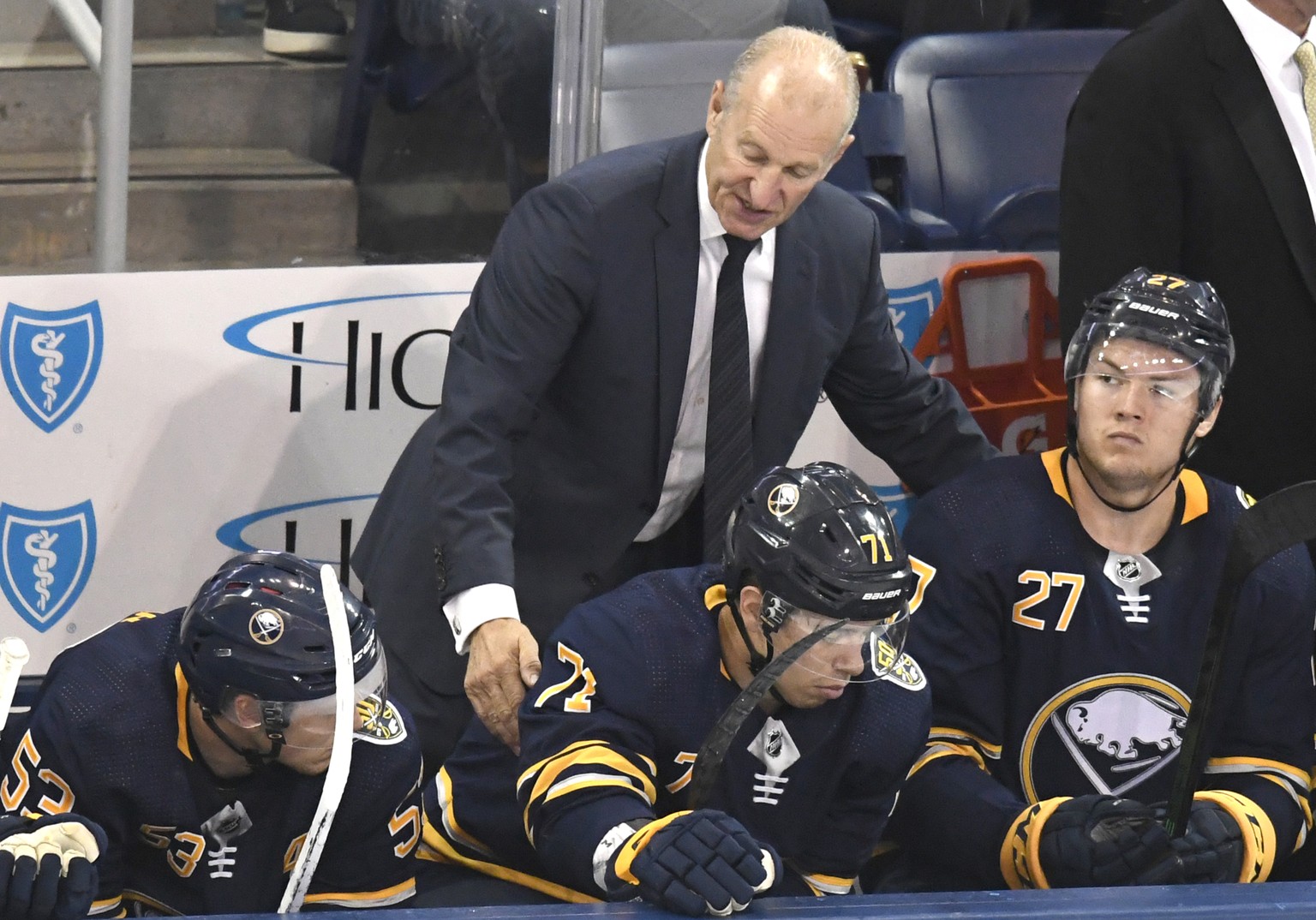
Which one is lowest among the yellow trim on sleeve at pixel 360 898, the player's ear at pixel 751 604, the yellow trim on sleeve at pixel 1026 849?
the yellow trim on sleeve at pixel 360 898

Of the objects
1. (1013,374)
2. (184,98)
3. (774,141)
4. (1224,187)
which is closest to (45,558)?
(184,98)

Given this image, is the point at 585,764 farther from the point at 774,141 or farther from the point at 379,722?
the point at 774,141

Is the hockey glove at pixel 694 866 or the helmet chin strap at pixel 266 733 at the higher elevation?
the hockey glove at pixel 694 866

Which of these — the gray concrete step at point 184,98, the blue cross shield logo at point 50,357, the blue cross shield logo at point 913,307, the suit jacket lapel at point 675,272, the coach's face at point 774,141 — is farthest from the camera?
the blue cross shield logo at point 913,307

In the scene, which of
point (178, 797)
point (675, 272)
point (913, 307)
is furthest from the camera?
point (913, 307)

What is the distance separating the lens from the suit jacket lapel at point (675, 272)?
334cm

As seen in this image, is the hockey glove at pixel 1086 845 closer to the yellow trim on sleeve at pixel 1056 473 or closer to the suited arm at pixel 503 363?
the yellow trim on sleeve at pixel 1056 473

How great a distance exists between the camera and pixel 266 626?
2666 millimetres

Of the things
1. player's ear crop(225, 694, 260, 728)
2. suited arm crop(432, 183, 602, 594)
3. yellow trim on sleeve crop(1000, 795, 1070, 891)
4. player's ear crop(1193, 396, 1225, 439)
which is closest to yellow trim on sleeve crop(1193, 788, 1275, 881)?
yellow trim on sleeve crop(1000, 795, 1070, 891)

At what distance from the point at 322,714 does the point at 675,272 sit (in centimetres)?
110

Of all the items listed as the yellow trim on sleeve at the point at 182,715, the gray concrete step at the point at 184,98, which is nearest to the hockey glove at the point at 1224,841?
the yellow trim on sleeve at the point at 182,715

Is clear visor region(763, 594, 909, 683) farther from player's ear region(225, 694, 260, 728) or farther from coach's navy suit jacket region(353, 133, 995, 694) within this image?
player's ear region(225, 694, 260, 728)

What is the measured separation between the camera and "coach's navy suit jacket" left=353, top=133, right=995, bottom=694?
322 cm

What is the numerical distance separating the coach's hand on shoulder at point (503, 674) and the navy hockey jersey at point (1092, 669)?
2.12ft
